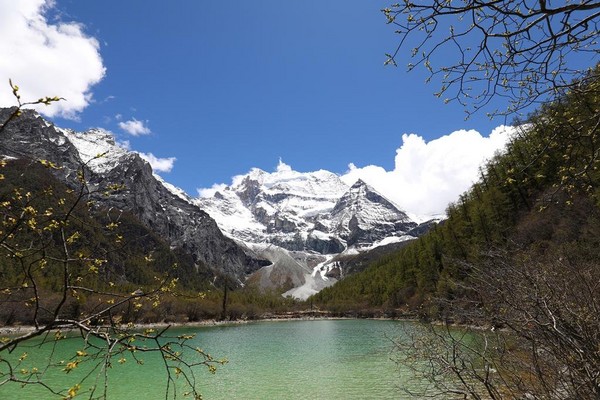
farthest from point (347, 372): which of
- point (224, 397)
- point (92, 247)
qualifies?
point (92, 247)

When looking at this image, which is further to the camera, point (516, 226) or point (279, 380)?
point (516, 226)

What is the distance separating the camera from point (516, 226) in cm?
5900

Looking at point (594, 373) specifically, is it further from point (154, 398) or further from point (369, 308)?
point (369, 308)

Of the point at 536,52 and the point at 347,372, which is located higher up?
the point at 536,52

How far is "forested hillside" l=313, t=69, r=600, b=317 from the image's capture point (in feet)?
14.4

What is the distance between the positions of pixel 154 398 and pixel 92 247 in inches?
774

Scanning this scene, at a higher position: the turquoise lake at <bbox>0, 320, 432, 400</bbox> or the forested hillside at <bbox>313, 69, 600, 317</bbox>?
the forested hillside at <bbox>313, 69, 600, 317</bbox>

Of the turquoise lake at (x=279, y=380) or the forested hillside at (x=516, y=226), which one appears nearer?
the forested hillside at (x=516, y=226)

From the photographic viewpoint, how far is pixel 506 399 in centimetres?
1419

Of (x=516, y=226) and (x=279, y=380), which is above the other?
(x=516, y=226)

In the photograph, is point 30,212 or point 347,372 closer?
point 30,212

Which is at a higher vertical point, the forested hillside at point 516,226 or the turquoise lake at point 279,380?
the forested hillside at point 516,226

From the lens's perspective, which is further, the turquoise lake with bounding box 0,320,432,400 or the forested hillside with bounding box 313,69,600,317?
the turquoise lake with bounding box 0,320,432,400

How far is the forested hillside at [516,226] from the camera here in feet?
14.4
